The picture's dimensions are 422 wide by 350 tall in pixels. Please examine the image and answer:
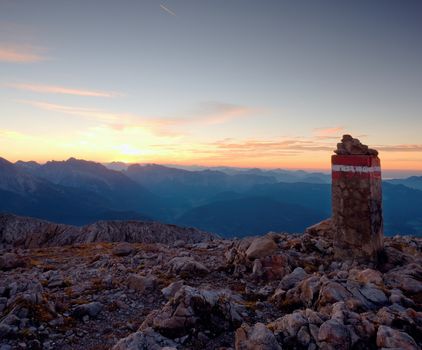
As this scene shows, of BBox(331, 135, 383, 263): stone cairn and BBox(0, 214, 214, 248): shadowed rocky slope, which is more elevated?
BBox(331, 135, 383, 263): stone cairn

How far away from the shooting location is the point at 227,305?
10.5 metres

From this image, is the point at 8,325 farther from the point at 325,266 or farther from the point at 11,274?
the point at 325,266

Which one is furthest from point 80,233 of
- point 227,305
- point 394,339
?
point 394,339

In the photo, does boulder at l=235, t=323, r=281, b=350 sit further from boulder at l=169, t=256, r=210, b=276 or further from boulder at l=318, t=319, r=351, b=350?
boulder at l=169, t=256, r=210, b=276

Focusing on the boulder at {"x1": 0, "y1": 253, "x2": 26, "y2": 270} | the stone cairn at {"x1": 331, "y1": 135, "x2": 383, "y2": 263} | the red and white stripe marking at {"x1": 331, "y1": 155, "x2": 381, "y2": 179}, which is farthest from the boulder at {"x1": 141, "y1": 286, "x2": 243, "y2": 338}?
the boulder at {"x1": 0, "y1": 253, "x2": 26, "y2": 270}

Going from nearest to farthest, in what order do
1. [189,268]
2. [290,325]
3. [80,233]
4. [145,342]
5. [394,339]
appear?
[394,339] < [145,342] < [290,325] < [189,268] < [80,233]

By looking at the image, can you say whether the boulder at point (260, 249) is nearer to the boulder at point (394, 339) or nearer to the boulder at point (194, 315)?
the boulder at point (194, 315)

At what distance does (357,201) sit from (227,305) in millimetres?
9570

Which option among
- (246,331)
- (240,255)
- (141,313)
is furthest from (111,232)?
(246,331)

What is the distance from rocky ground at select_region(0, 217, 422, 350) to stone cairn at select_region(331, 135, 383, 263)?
80 cm

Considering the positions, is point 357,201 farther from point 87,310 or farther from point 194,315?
point 87,310

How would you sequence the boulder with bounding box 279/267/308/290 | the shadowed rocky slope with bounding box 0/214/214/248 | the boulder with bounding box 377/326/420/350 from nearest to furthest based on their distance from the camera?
the boulder with bounding box 377/326/420/350 < the boulder with bounding box 279/267/308/290 < the shadowed rocky slope with bounding box 0/214/214/248

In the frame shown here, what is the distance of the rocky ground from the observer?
8430 mm

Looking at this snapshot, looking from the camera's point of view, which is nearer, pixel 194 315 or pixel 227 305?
pixel 194 315
